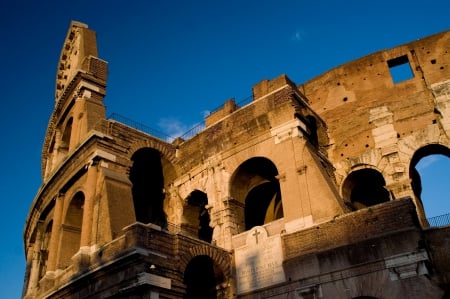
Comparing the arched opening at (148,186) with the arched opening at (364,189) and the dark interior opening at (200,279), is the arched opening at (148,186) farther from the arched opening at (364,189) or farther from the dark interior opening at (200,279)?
the arched opening at (364,189)

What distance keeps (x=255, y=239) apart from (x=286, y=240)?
122 centimetres

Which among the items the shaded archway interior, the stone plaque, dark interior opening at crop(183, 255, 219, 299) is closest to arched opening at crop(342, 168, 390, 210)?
Result: the shaded archway interior

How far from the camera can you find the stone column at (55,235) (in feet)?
52.2

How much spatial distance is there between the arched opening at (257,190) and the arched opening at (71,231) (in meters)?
5.41

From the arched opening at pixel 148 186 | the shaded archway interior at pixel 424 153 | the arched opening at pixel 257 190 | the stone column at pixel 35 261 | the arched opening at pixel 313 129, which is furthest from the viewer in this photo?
the stone column at pixel 35 261

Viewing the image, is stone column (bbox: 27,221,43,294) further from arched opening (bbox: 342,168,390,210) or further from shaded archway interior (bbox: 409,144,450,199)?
shaded archway interior (bbox: 409,144,450,199)

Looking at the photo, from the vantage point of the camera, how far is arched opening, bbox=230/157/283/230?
16014 millimetres

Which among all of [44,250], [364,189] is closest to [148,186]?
[44,250]

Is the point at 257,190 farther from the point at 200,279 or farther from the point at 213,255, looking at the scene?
the point at 213,255

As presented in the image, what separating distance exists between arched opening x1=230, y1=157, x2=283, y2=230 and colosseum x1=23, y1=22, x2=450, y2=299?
0.06m

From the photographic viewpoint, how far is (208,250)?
13680mm

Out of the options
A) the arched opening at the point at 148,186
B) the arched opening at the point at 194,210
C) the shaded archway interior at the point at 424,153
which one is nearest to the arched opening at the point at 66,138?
the arched opening at the point at 148,186

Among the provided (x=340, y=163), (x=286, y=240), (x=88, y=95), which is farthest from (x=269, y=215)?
(x=88, y=95)

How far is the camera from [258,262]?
13.8 m
